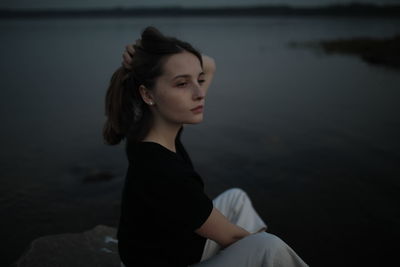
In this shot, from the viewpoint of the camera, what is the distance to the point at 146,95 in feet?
7.59

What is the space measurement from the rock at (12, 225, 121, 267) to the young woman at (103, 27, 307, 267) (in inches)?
31.7

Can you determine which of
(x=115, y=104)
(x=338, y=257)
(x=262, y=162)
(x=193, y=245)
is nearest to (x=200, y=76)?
(x=115, y=104)

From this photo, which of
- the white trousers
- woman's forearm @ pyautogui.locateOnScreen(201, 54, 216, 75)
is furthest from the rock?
woman's forearm @ pyautogui.locateOnScreen(201, 54, 216, 75)

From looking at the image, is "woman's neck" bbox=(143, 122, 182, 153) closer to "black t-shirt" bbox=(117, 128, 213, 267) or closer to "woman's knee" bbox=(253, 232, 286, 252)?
"black t-shirt" bbox=(117, 128, 213, 267)

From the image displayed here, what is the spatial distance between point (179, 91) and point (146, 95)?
24 centimetres

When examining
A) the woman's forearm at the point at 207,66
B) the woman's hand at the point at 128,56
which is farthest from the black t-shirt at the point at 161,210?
the woman's forearm at the point at 207,66

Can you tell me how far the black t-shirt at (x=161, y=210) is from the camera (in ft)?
6.35

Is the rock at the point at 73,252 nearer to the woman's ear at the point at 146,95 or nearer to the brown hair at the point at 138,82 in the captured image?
the brown hair at the point at 138,82

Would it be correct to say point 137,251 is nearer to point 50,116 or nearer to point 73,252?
point 73,252

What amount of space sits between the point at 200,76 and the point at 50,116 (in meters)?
9.20

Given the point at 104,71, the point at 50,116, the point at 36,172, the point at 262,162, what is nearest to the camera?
the point at 36,172

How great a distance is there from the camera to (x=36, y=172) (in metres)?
6.14

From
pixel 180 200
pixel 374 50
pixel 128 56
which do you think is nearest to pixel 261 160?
pixel 128 56

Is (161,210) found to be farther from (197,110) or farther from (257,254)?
(197,110)
